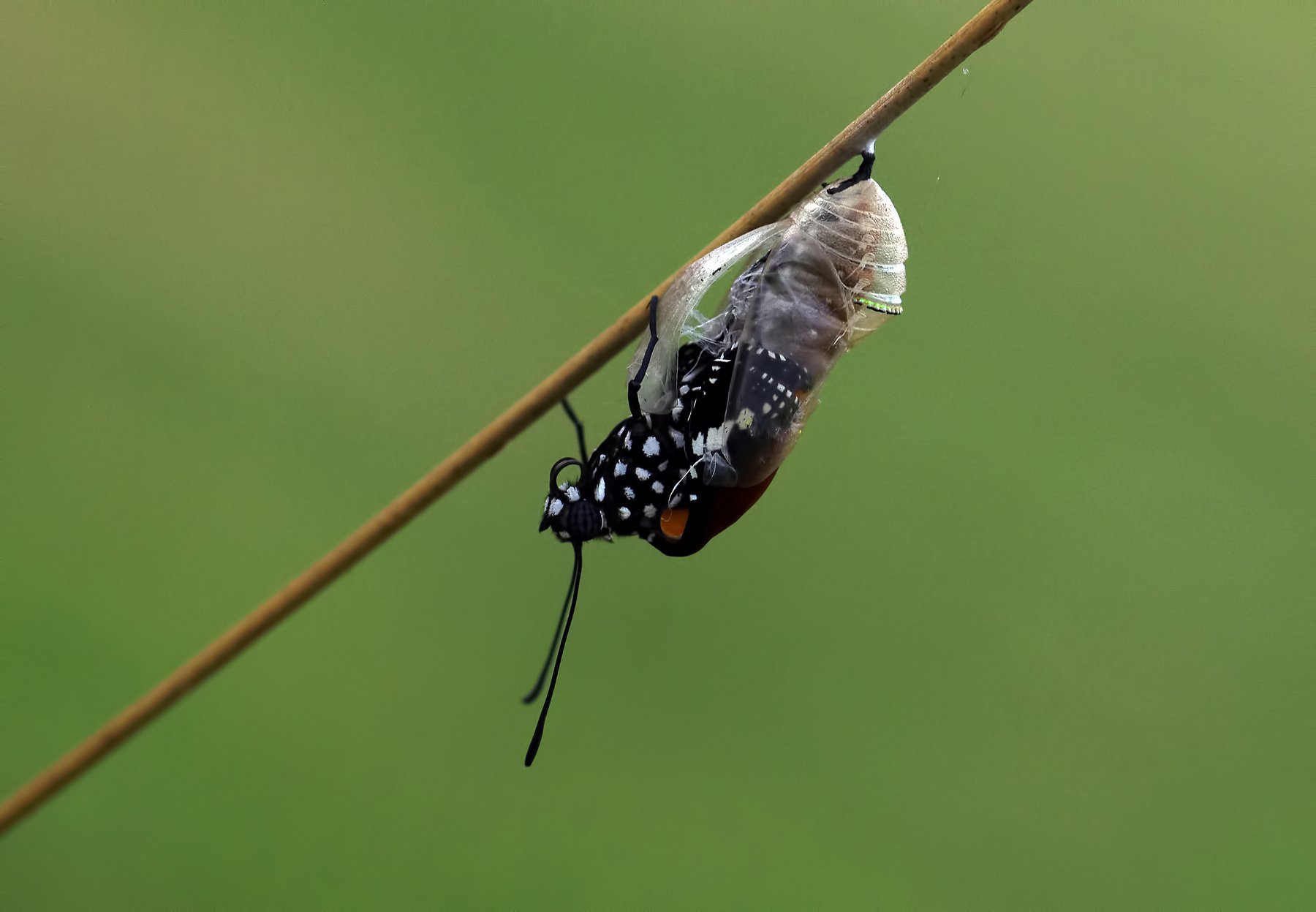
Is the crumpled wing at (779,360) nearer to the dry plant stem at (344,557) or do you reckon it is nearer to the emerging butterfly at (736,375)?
the emerging butterfly at (736,375)

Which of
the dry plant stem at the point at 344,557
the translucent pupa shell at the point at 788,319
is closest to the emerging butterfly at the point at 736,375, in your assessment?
the translucent pupa shell at the point at 788,319

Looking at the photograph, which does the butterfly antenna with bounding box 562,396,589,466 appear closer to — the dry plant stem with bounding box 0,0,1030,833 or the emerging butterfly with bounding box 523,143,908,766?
the emerging butterfly with bounding box 523,143,908,766

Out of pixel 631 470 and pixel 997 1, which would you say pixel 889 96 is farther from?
pixel 631 470

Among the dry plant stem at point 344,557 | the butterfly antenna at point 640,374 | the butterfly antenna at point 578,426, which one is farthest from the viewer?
the butterfly antenna at point 578,426

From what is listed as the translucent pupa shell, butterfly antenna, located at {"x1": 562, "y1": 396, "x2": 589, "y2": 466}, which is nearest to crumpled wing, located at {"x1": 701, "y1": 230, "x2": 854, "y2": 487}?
the translucent pupa shell

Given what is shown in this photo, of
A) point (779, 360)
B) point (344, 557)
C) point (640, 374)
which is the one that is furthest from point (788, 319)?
point (344, 557)

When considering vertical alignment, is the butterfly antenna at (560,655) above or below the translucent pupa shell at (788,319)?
below

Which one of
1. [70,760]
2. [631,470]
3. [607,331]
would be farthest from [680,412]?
[70,760]
